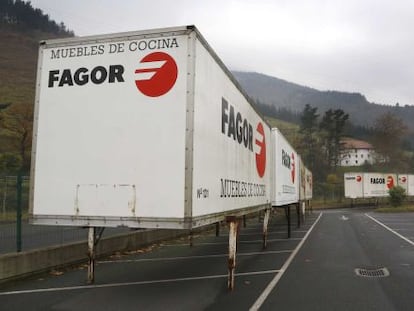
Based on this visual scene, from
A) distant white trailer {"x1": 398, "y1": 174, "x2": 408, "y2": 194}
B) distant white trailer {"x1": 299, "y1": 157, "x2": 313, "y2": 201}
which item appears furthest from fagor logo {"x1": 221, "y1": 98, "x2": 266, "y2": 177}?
distant white trailer {"x1": 398, "y1": 174, "x2": 408, "y2": 194}

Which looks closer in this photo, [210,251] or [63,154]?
[63,154]

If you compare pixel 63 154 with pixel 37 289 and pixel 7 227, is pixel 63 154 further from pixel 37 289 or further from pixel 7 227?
pixel 7 227

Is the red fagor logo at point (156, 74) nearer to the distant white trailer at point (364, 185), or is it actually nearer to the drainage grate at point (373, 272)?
the drainage grate at point (373, 272)

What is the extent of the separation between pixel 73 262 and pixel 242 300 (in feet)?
14.9

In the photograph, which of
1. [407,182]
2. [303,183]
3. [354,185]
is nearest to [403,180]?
[407,182]

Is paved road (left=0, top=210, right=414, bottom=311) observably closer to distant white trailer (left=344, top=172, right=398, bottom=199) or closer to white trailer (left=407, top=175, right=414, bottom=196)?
distant white trailer (left=344, top=172, right=398, bottom=199)

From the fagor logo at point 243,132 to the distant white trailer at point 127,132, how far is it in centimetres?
74

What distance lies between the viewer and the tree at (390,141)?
9894 centimetres

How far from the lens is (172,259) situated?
→ 11164 millimetres

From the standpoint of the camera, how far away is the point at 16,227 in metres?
8.84

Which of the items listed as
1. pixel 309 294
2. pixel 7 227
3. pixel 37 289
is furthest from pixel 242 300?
pixel 7 227

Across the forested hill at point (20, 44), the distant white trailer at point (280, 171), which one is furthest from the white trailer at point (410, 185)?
the forested hill at point (20, 44)

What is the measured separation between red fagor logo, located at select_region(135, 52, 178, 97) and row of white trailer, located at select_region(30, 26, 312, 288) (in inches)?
0.6

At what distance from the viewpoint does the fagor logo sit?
8019 mm
